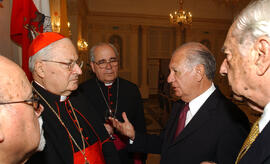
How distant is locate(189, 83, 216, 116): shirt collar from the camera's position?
1782 mm

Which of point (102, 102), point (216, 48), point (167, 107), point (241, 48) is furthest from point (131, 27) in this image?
point (241, 48)

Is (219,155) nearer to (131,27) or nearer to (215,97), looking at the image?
(215,97)

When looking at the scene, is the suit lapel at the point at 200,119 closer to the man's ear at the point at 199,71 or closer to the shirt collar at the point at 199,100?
the shirt collar at the point at 199,100

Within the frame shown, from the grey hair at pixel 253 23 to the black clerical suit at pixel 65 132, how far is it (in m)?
1.56

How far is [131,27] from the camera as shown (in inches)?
480

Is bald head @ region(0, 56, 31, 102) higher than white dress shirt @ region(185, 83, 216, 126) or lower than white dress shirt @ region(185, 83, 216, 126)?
higher

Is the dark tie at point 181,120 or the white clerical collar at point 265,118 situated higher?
the white clerical collar at point 265,118

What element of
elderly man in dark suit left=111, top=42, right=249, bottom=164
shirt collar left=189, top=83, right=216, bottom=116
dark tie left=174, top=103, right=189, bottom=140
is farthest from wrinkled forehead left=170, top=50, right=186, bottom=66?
dark tie left=174, top=103, right=189, bottom=140

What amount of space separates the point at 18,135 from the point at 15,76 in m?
0.26

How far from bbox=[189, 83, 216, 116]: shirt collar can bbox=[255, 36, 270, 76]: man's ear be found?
0.94 m

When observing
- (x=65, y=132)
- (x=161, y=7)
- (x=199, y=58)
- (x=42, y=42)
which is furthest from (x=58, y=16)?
(x=161, y=7)

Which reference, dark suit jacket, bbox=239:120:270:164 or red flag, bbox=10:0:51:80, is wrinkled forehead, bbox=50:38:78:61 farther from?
dark suit jacket, bbox=239:120:270:164

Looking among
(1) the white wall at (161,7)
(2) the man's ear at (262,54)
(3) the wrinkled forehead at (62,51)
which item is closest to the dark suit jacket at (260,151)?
(2) the man's ear at (262,54)

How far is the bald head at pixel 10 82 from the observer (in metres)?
0.75
